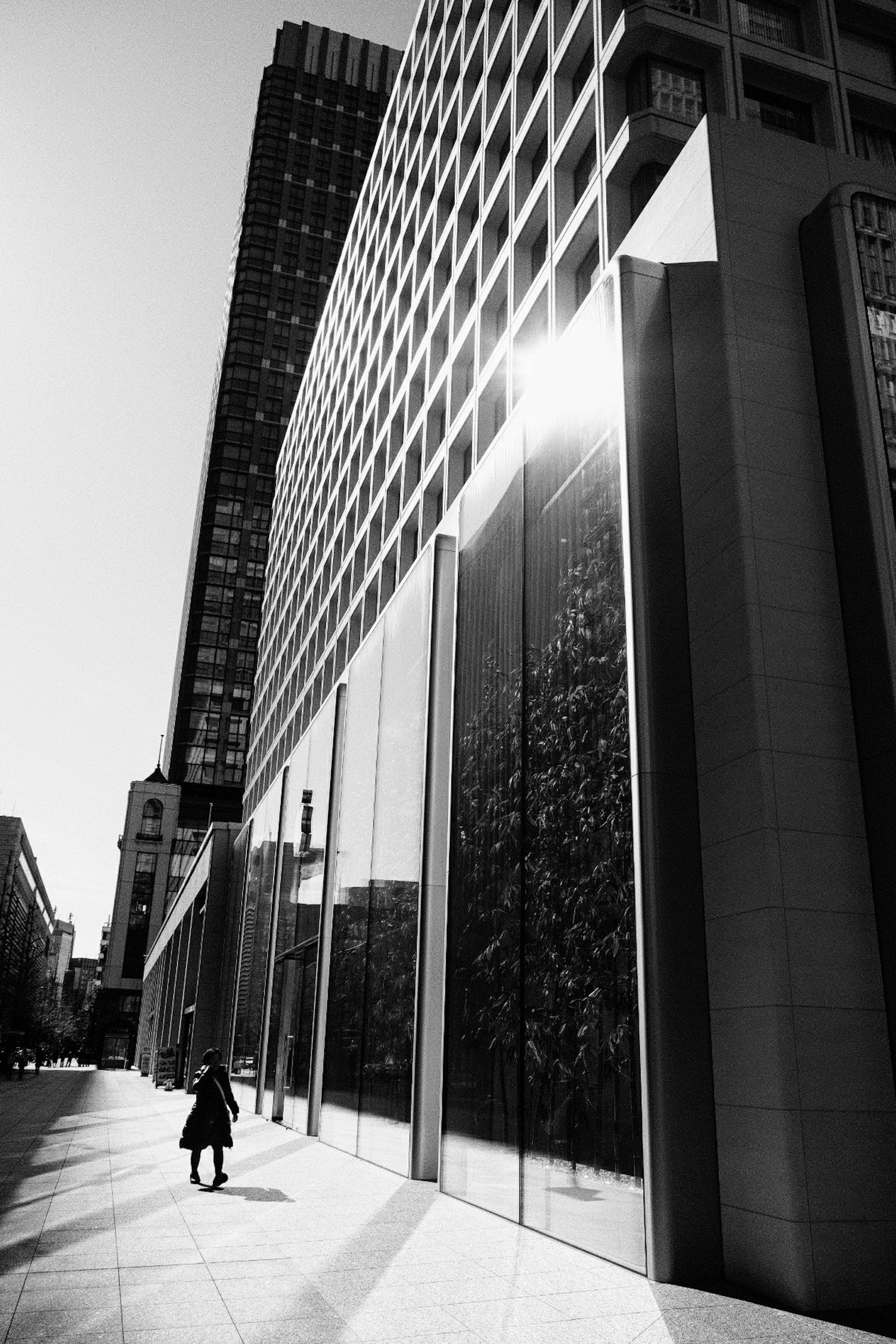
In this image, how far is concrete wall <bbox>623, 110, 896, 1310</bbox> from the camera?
25.7ft

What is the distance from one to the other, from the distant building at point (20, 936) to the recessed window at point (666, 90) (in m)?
55.3

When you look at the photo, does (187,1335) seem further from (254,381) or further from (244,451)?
(254,381)

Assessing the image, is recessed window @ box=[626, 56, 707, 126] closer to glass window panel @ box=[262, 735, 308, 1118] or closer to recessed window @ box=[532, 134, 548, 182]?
recessed window @ box=[532, 134, 548, 182]

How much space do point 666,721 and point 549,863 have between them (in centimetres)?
252

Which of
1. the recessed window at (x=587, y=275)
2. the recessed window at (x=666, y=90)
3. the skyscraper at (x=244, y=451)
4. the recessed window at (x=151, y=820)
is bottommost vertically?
the recessed window at (x=587, y=275)

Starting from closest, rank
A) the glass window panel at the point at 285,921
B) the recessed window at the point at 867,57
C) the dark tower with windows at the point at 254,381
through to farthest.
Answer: the recessed window at the point at 867,57 < the glass window panel at the point at 285,921 < the dark tower with windows at the point at 254,381

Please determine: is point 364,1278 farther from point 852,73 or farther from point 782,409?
point 852,73

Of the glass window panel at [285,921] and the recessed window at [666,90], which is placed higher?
the recessed window at [666,90]

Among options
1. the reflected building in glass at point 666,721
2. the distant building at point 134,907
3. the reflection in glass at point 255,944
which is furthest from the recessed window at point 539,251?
the distant building at point 134,907

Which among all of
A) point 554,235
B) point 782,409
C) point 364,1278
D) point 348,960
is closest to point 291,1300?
point 364,1278

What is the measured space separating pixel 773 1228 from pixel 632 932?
2.57m

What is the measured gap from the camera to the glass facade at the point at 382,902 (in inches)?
627

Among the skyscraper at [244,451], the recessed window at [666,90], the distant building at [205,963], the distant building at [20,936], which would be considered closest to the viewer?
the recessed window at [666,90]

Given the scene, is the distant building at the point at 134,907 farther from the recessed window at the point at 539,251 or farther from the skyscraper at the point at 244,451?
the recessed window at the point at 539,251
